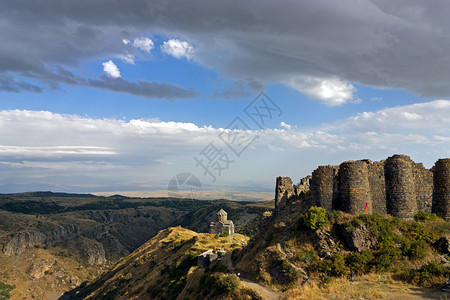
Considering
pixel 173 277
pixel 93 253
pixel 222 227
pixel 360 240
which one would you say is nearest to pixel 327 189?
pixel 360 240

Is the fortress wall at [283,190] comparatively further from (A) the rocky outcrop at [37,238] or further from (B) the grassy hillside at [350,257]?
(A) the rocky outcrop at [37,238]

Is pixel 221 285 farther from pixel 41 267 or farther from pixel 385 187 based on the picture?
pixel 41 267

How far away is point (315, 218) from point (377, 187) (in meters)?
6.89

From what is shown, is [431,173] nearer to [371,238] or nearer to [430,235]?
[430,235]

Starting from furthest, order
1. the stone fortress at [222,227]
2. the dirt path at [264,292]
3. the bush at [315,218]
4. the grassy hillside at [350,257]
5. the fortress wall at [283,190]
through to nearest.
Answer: the stone fortress at [222,227], the fortress wall at [283,190], the bush at [315,218], the dirt path at [264,292], the grassy hillside at [350,257]

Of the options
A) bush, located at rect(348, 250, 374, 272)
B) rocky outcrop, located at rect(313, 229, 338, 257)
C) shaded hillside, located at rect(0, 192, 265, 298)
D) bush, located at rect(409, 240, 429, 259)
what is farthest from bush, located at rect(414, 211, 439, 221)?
shaded hillside, located at rect(0, 192, 265, 298)

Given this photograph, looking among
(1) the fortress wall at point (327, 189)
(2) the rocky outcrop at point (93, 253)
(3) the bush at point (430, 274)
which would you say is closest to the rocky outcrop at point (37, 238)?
(2) the rocky outcrop at point (93, 253)

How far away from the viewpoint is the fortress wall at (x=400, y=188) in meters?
24.6

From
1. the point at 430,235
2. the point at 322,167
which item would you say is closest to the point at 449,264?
the point at 430,235

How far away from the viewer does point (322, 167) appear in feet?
85.0

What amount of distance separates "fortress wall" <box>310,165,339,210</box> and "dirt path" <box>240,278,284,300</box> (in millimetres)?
9029

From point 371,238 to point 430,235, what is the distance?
4.98 metres

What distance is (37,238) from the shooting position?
120438 millimetres

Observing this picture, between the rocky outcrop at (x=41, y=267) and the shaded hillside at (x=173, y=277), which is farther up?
the shaded hillside at (x=173, y=277)
